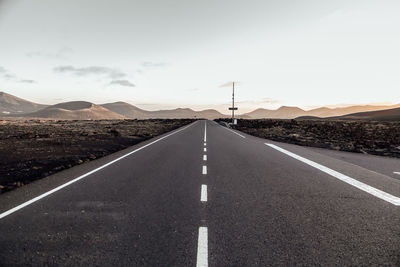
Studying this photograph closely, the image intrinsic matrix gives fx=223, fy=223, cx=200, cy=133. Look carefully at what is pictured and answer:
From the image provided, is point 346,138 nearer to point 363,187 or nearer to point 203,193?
point 363,187

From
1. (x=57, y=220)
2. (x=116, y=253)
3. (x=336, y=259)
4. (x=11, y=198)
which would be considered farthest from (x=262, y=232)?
(x=11, y=198)

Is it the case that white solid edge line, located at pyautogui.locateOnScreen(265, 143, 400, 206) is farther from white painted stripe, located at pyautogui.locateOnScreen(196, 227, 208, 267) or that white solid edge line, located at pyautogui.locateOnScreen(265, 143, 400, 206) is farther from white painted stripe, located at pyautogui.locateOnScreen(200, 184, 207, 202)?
white painted stripe, located at pyautogui.locateOnScreen(196, 227, 208, 267)

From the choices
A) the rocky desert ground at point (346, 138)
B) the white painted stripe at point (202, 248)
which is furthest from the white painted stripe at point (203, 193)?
the rocky desert ground at point (346, 138)

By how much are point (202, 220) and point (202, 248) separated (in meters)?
0.78

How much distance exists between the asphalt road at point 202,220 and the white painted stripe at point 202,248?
12 millimetres

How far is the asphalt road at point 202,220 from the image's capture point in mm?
2703

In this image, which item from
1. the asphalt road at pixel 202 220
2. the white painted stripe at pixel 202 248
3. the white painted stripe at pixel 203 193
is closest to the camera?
the white painted stripe at pixel 202 248

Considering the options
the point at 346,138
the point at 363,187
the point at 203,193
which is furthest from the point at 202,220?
the point at 346,138

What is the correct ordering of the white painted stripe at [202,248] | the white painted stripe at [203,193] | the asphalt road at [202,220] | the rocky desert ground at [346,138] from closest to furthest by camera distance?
the white painted stripe at [202,248] < the asphalt road at [202,220] < the white painted stripe at [203,193] < the rocky desert ground at [346,138]

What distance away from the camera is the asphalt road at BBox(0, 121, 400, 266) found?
8.87 feet

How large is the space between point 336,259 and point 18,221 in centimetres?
463

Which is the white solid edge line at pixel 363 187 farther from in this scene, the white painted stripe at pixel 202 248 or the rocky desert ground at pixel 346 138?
the rocky desert ground at pixel 346 138

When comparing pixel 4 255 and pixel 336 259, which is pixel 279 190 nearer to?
pixel 336 259

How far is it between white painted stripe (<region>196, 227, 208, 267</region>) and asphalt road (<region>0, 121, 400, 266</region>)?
12 mm
